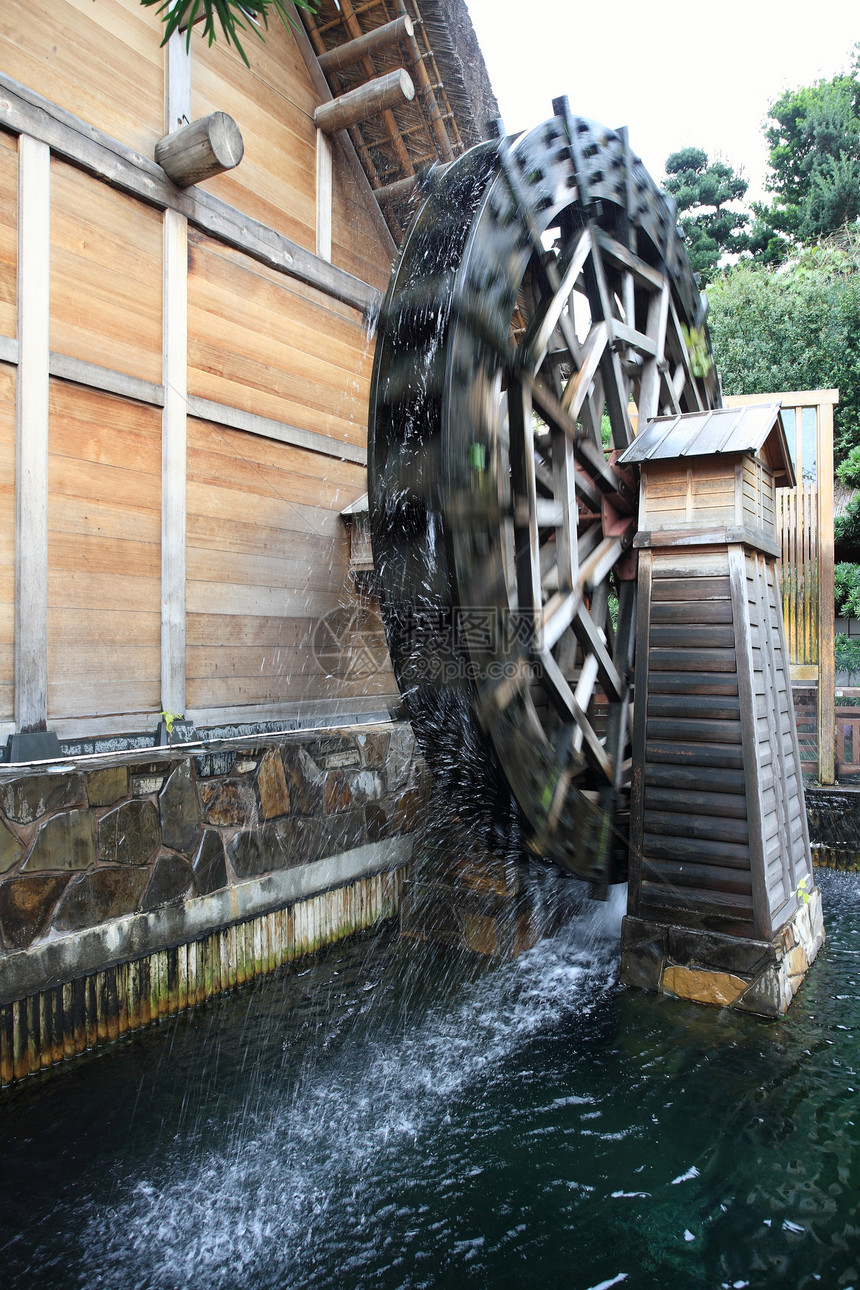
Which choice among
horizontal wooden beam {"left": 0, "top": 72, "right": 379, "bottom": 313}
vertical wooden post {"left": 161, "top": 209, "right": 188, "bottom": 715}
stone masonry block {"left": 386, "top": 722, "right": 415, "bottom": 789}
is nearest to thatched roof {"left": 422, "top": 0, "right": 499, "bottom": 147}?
horizontal wooden beam {"left": 0, "top": 72, "right": 379, "bottom": 313}

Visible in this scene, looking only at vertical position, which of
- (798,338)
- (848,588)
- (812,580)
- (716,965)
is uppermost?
(798,338)

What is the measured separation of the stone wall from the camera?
8.31 ft

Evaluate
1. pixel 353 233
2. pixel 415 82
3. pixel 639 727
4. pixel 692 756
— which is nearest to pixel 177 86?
pixel 353 233

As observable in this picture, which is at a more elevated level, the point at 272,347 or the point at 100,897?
the point at 272,347

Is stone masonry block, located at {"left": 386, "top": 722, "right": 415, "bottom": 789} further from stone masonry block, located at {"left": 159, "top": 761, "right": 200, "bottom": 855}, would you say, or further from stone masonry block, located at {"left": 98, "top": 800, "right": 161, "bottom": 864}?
stone masonry block, located at {"left": 98, "top": 800, "right": 161, "bottom": 864}

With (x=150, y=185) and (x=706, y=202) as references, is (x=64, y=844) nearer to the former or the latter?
(x=150, y=185)

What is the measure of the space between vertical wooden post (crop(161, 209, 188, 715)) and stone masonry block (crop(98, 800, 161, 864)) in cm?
70

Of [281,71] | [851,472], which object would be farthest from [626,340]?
[851,472]

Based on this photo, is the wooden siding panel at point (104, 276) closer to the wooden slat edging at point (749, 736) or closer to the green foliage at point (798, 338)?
the wooden slat edging at point (749, 736)

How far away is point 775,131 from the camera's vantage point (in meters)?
16.7

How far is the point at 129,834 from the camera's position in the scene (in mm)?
2869

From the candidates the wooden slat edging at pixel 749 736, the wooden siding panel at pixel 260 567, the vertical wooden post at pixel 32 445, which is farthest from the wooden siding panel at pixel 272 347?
the wooden slat edging at pixel 749 736

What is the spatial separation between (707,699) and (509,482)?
1.14 metres

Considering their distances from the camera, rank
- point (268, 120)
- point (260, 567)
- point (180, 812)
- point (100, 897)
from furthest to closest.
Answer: point (268, 120), point (260, 567), point (180, 812), point (100, 897)
